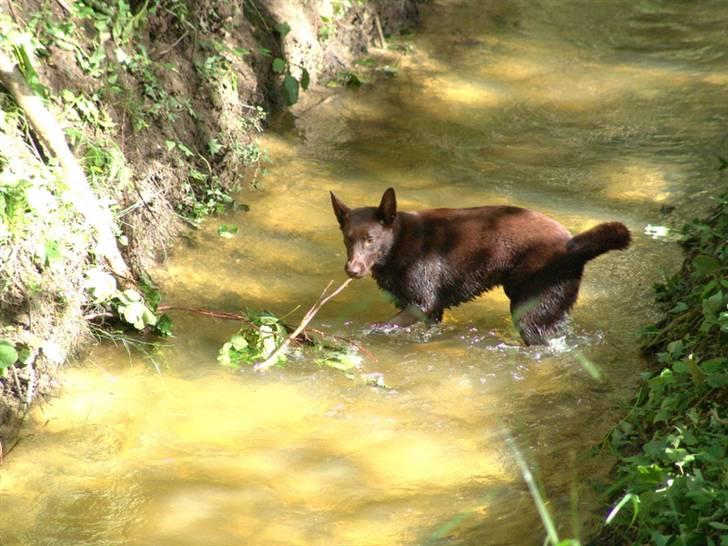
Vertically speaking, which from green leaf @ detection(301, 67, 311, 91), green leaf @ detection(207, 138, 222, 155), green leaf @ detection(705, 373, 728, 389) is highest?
green leaf @ detection(301, 67, 311, 91)

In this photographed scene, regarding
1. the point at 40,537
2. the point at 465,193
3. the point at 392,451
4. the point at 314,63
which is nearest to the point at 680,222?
the point at 465,193

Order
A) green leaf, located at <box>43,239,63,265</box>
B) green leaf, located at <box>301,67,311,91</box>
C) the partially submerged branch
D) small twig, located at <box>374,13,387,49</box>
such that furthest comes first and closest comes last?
small twig, located at <box>374,13,387,49</box> < green leaf, located at <box>301,67,311,91</box> < the partially submerged branch < green leaf, located at <box>43,239,63,265</box>

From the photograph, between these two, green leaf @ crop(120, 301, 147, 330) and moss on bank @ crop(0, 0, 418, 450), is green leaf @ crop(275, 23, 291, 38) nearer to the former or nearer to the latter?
moss on bank @ crop(0, 0, 418, 450)

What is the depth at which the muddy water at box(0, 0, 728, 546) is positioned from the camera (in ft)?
15.6

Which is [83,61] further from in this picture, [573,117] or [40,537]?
[573,117]

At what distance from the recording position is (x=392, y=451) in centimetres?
524

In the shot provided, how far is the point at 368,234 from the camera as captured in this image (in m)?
6.55

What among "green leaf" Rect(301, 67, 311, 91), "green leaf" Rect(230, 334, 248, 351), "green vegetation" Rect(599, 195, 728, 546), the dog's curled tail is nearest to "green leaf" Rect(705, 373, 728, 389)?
"green vegetation" Rect(599, 195, 728, 546)

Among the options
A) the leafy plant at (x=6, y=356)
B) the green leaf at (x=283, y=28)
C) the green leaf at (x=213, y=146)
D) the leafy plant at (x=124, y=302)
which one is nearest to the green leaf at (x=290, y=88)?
the green leaf at (x=283, y=28)

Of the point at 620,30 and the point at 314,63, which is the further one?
the point at 620,30

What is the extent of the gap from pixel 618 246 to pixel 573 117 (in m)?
3.74

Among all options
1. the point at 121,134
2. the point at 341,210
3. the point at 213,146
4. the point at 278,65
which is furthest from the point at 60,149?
the point at 278,65

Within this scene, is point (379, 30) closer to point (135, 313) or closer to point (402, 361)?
point (402, 361)

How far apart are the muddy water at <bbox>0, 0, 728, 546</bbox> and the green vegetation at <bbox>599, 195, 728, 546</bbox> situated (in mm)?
258
